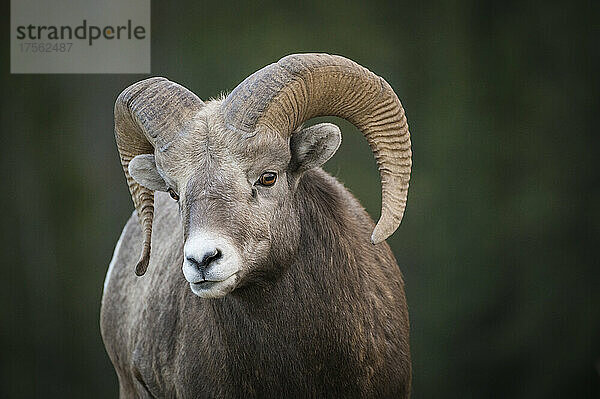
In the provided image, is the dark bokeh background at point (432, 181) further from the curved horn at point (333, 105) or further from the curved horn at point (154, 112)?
the curved horn at point (333, 105)

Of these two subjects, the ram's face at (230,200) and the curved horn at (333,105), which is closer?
the ram's face at (230,200)

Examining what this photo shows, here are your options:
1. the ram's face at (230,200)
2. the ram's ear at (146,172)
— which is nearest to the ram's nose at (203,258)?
the ram's face at (230,200)

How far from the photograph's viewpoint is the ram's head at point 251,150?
3867 millimetres

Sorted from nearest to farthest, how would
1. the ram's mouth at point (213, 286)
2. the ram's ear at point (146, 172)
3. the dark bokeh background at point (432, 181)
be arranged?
the ram's mouth at point (213, 286) < the ram's ear at point (146, 172) < the dark bokeh background at point (432, 181)

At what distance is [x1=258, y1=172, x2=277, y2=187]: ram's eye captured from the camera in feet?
13.5

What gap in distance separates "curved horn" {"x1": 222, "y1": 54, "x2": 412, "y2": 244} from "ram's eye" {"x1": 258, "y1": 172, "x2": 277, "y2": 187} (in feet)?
0.68

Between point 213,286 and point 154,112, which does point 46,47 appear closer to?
point 154,112

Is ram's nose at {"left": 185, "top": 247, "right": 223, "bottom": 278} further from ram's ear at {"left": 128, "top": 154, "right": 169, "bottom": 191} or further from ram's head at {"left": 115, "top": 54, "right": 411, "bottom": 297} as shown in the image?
ram's ear at {"left": 128, "top": 154, "right": 169, "bottom": 191}

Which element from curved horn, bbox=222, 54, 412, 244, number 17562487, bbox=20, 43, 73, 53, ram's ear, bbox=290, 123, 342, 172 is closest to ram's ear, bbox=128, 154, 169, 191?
curved horn, bbox=222, 54, 412, 244

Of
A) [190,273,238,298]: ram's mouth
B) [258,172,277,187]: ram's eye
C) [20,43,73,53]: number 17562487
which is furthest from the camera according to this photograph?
[20,43,73,53]: number 17562487

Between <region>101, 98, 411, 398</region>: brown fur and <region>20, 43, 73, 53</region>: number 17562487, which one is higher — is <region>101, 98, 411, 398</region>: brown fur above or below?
below

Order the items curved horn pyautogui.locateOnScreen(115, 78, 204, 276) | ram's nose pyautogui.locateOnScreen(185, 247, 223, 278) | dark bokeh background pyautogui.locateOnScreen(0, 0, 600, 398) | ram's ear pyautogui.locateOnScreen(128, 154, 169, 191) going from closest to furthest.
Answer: ram's nose pyautogui.locateOnScreen(185, 247, 223, 278)
curved horn pyautogui.locateOnScreen(115, 78, 204, 276)
ram's ear pyautogui.locateOnScreen(128, 154, 169, 191)
dark bokeh background pyautogui.locateOnScreen(0, 0, 600, 398)

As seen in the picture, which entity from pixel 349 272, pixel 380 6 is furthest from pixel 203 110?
pixel 380 6

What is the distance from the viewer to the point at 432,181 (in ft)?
27.1
